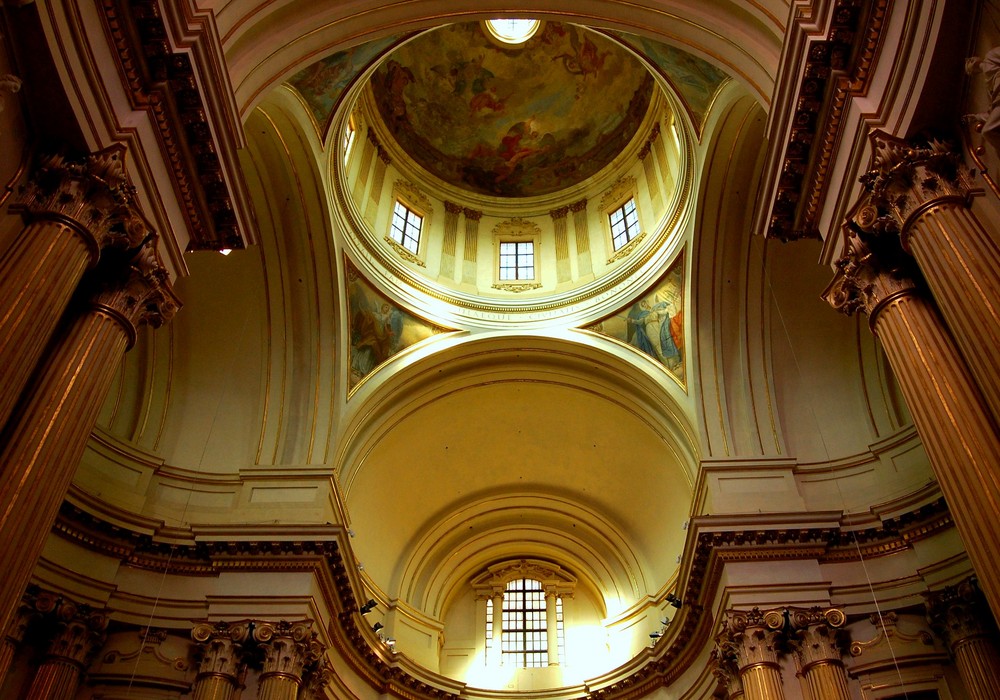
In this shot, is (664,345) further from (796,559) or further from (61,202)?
(61,202)

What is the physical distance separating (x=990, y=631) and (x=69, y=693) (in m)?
12.0

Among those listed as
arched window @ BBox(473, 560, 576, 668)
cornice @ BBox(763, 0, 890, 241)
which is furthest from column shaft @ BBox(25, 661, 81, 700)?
cornice @ BBox(763, 0, 890, 241)

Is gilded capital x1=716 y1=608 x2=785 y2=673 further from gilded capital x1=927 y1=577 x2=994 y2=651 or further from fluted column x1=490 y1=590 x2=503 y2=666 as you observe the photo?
fluted column x1=490 y1=590 x2=503 y2=666

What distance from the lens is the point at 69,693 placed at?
35.5 ft

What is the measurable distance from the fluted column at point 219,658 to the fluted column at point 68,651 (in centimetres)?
131

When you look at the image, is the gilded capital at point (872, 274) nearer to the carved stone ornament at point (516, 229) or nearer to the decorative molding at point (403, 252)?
the decorative molding at point (403, 252)

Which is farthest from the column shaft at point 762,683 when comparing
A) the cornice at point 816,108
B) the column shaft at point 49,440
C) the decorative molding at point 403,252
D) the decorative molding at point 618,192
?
the decorative molding at point 618,192

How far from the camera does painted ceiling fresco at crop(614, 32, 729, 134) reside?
13.5m

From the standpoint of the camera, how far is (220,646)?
11.7m

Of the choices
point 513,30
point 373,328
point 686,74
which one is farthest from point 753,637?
point 513,30

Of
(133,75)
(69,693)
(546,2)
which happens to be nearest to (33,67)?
(133,75)

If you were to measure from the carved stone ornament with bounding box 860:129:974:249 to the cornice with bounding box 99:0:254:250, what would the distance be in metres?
6.01

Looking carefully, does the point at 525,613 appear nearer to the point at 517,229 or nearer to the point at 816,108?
the point at 517,229

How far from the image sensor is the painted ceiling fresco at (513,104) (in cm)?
1842
